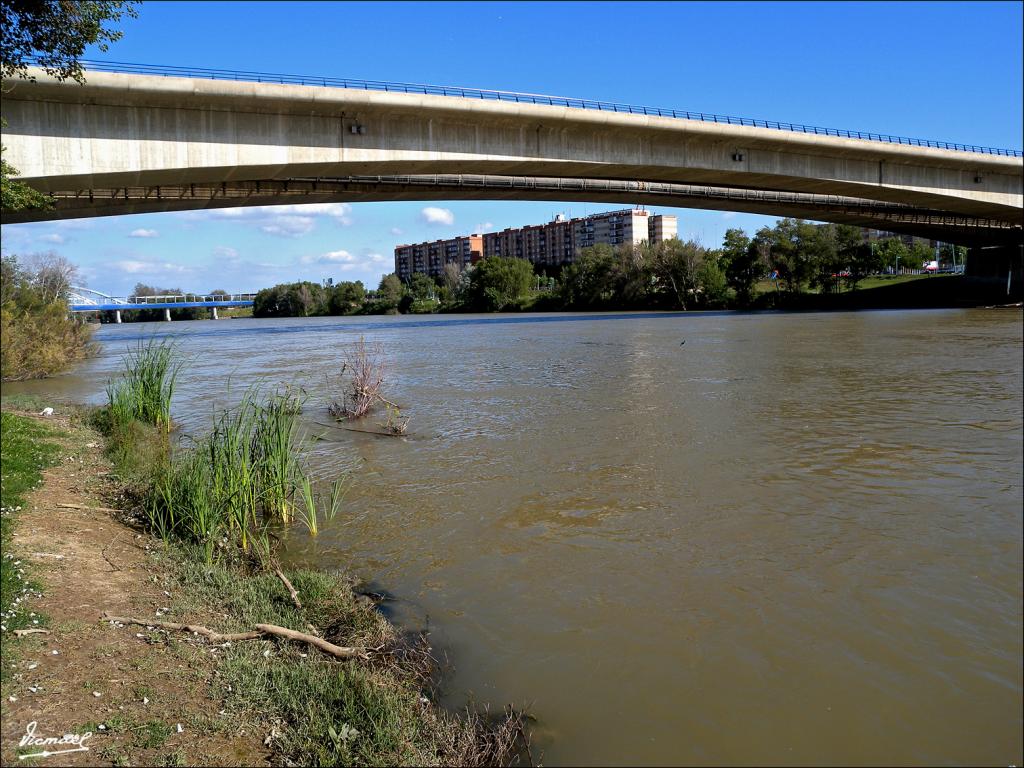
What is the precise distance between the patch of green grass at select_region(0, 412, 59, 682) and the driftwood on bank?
0.48 metres

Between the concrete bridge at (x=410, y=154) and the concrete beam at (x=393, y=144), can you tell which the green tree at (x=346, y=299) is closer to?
the concrete bridge at (x=410, y=154)

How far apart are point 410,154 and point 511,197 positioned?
1163cm

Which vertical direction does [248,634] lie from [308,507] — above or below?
below

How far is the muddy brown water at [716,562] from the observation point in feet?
12.3

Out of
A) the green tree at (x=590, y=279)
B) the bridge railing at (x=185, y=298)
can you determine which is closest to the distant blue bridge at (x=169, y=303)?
the bridge railing at (x=185, y=298)

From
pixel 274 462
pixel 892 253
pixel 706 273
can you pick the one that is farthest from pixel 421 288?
pixel 274 462

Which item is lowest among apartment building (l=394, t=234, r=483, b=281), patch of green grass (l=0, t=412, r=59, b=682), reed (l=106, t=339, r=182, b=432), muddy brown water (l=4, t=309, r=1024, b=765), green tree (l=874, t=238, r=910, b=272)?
muddy brown water (l=4, t=309, r=1024, b=765)

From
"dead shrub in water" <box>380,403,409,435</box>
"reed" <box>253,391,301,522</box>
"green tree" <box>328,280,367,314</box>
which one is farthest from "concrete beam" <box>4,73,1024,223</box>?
"green tree" <box>328,280,367,314</box>

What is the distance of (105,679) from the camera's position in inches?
141

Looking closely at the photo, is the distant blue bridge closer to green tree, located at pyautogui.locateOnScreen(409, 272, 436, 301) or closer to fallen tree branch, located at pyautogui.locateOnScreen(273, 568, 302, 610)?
green tree, located at pyautogui.locateOnScreen(409, 272, 436, 301)

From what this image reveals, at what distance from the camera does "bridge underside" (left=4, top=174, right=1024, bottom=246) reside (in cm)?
2892

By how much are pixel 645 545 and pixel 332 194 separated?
97.0 feet

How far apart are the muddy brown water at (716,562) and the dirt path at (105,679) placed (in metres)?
1.42

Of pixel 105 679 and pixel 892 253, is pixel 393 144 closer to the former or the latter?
pixel 105 679
